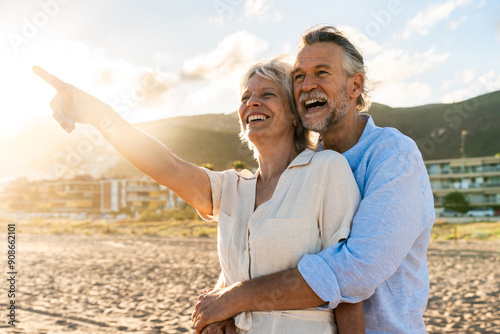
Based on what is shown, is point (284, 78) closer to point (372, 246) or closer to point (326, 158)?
point (326, 158)

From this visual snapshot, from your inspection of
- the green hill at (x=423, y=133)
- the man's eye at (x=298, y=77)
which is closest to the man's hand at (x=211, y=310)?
the man's eye at (x=298, y=77)

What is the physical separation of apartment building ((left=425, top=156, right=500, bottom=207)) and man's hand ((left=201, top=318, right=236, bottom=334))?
2456 inches

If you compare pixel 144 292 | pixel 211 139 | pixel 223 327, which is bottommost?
pixel 144 292

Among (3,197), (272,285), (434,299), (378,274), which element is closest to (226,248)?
(272,285)

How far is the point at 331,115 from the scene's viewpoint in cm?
226

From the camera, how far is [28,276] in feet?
39.3

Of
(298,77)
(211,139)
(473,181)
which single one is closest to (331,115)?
(298,77)

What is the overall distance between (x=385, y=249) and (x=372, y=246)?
0.05 metres

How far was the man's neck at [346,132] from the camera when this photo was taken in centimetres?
231

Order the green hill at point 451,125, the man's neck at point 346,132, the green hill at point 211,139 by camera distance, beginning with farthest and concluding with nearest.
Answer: the green hill at point 451,125
the green hill at point 211,139
the man's neck at point 346,132

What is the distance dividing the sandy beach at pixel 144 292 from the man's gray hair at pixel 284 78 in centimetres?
504

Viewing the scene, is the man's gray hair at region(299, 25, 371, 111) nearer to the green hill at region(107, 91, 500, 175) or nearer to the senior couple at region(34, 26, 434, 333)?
the senior couple at region(34, 26, 434, 333)

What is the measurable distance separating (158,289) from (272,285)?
8.74 metres

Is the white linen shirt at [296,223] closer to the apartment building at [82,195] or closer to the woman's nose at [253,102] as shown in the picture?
the woman's nose at [253,102]
